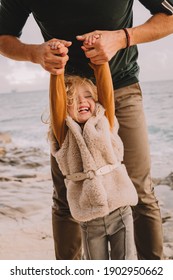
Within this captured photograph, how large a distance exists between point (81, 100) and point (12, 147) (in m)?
5.02

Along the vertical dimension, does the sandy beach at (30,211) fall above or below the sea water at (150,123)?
below

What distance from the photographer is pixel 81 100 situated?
1382 mm

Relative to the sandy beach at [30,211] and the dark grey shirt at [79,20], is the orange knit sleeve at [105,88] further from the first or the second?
the sandy beach at [30,211]

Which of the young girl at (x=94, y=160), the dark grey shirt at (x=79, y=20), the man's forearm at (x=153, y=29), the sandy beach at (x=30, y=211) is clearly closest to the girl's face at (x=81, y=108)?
the young girl at (x=94, y=160)

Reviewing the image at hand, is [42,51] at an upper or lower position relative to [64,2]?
lower

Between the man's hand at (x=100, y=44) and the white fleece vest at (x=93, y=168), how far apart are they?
183mm

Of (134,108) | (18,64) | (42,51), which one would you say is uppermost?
(18,64)

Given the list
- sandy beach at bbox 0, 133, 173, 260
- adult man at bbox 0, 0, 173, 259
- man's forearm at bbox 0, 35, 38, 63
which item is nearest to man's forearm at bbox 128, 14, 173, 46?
adult man at bbox 0, 0, 173, 259

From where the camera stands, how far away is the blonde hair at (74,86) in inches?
53.9

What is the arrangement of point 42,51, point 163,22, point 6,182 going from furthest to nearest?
1. point 6,182
2. point 163,22
3. point 42,51

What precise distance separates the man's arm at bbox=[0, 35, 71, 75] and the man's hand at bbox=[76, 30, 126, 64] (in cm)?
6

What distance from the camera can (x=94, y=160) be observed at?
134 centimetres
